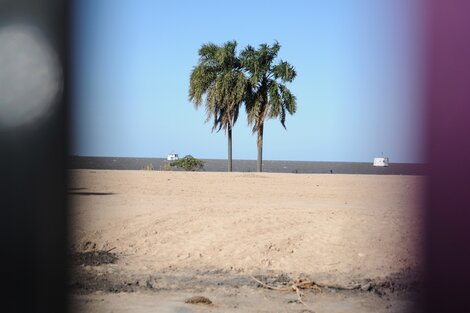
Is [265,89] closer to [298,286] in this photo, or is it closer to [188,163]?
[188,163]

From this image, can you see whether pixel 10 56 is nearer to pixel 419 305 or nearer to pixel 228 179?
pixel 419 305

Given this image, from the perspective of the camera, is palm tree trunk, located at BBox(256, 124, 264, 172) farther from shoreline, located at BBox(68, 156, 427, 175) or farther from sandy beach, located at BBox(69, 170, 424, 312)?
sandy beach, located at BBox(69, 170, 424, 312)

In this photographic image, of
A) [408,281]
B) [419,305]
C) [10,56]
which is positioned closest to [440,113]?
[419,305]

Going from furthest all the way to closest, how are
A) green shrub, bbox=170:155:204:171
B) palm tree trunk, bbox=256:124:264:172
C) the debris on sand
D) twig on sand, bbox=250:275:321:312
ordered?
1. green shrub, bbox=170:155:204:171
2. palm tree trunk, bbox=256:124:264:172
3. twig on sand, bbox=250:275:321:312
4. the debris on sand

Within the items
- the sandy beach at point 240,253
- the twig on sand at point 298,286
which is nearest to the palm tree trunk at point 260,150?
the sandy beach at point 240,253

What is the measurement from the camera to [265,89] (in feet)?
74.8

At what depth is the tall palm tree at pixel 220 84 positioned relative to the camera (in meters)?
22.3

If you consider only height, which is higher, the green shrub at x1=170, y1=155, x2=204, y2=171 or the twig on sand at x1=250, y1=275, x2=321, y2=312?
the green shrub at x1=170, y1=155, x2=204, y2=171

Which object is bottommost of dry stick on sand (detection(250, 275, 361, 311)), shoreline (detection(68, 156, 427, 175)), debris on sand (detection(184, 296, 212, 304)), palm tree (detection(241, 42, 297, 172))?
debris on sand (detection(184, 296, 212, 304))

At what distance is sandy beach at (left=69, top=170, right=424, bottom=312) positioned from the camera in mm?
5398

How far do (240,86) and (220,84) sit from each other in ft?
2.71

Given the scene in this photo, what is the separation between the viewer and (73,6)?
5.27 metres

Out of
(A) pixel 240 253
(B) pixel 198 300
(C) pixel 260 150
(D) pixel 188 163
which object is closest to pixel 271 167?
(D) pixel 188 163

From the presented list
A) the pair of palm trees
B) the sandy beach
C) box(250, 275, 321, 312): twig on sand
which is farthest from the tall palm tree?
box(250, 275, 321, 312): twig on sand
